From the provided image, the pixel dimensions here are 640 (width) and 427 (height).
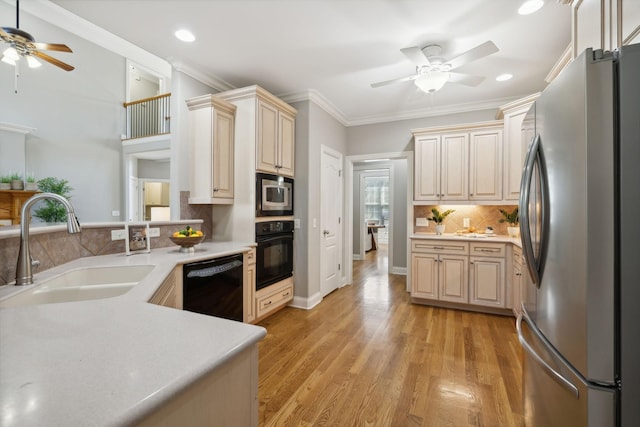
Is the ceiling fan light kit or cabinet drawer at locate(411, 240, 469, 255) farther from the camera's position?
cabinet drawer at locate(411, 240, 469, 255)

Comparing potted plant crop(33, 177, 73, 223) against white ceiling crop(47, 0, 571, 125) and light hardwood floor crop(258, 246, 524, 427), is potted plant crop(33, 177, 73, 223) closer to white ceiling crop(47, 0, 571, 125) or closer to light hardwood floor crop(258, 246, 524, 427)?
white ceiling crop(47, 0, 571, 125)

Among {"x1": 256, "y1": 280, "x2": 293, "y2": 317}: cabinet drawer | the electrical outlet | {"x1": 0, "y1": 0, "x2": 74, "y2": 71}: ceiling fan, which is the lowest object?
{"x1": 256, "y1": 280, "x2": 293, "y2": 317}: cabinet drawer

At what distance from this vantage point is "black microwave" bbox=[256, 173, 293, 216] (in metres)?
3.17

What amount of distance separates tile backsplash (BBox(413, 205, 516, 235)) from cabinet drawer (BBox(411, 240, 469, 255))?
0.58 meters

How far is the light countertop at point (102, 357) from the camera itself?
0.48 metres

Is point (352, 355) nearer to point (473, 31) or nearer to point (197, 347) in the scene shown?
point (197, 347)

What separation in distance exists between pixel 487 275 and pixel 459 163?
1.49 metres

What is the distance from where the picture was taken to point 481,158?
149 inches

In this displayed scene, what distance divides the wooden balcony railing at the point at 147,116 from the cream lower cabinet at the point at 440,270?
16.8 feet

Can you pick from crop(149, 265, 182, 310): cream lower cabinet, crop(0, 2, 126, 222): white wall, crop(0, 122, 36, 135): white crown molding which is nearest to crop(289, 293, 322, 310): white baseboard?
crop(149, 265, 182, 310): cream lower cabinet

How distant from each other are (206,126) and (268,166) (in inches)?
29.9

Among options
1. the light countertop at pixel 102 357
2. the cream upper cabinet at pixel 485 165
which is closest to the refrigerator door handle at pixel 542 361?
the light countertop at pixel 102 357

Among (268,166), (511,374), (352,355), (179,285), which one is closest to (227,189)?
(268,166)

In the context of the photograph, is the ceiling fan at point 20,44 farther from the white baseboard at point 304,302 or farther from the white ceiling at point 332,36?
the white baseboard at point 304,302
